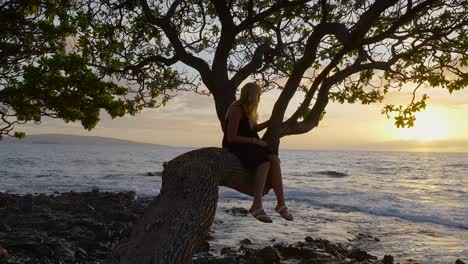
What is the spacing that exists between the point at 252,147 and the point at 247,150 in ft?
0.27

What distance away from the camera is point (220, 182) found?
588 centimetres

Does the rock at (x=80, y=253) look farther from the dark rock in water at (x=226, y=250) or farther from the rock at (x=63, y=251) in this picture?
the dark rock in water at (x=226, y=250)

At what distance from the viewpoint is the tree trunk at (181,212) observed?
4703 millimetres

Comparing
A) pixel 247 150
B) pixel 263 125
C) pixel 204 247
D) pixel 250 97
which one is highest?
pixel 250 97

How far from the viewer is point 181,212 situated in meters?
5.04

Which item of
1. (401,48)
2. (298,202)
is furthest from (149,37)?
(298,202)

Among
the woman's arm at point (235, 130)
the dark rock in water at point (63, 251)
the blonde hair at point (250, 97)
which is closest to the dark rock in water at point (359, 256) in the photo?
the dark rock in water at point (63, 251)

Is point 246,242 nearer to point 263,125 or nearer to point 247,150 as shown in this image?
point 263,125

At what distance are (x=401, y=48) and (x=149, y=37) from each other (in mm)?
5315

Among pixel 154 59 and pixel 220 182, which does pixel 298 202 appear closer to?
pixel 154 59

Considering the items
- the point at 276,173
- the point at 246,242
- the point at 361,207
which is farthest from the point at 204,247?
the point at 361,207

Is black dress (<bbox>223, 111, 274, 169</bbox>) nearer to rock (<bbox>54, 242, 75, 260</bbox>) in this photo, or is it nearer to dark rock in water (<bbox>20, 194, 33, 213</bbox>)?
rock (<bbox>54, 242, 75, 260</bbox>)

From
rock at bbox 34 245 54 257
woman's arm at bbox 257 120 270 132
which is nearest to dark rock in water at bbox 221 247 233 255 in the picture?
rock at bbox 34 245 54 257

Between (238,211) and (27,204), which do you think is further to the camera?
(238,211)
